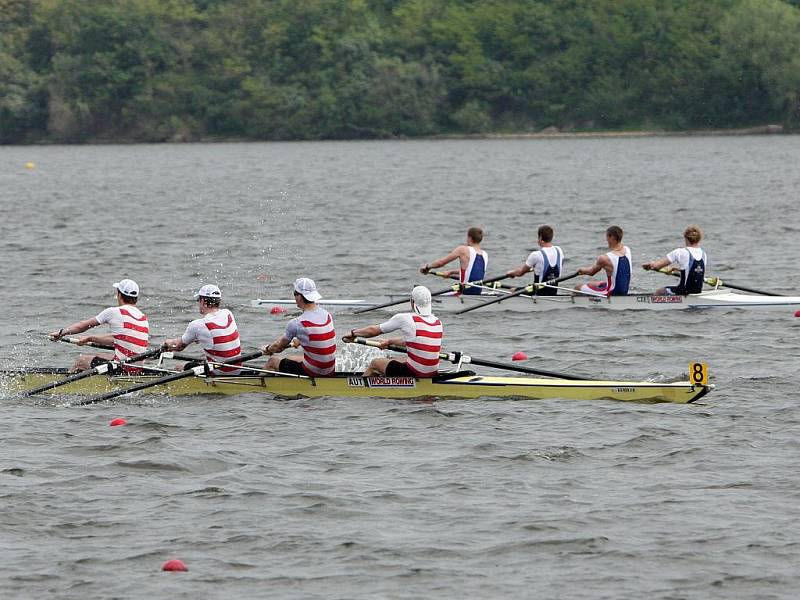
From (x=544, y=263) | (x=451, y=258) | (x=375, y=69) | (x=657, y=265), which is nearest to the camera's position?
(x=657, y=265)

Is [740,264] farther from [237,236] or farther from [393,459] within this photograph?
[393,459]

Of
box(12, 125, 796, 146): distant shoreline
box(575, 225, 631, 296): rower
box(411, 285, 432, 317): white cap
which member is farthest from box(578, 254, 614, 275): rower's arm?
box(12, 125, 796, 146): distant shoreline

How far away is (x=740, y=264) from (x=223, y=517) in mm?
21916

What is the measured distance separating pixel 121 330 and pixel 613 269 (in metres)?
9.62

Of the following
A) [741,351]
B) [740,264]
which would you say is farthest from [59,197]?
[741,351]

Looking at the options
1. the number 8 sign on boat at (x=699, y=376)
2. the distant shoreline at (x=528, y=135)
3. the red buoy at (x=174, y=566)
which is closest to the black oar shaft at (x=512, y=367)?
the number 8 sign on boat at (x=699, y=376)

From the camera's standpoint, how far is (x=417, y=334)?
1747 cm

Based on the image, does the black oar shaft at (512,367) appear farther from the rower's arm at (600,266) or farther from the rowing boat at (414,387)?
the rower's arm at (600,266)

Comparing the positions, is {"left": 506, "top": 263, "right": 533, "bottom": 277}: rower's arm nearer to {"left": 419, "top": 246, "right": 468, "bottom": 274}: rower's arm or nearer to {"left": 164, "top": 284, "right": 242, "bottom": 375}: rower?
{"left": 419, "top": 246, "right": 468, "bottom": 274}: rower's arm

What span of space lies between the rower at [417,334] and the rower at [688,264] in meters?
7.66

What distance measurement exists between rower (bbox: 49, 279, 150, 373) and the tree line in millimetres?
94883

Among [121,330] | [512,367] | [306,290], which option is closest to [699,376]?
[512,367]

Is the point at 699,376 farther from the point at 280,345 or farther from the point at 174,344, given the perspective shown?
the point at 174,344

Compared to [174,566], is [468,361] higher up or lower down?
higher up
